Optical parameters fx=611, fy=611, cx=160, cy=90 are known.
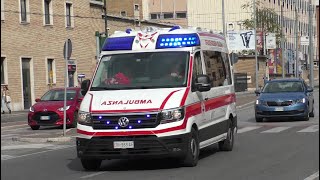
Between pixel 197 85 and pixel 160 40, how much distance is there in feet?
3.79

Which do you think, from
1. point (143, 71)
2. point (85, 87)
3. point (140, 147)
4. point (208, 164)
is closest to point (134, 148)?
point (140, 147)

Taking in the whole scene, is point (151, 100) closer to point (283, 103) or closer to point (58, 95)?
point (283, 103)

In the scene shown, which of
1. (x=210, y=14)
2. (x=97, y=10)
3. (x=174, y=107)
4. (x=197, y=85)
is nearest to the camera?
(x=174, y=107)

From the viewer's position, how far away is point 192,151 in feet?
35.1

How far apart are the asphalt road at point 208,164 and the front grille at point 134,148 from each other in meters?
0.38

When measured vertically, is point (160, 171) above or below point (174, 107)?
below

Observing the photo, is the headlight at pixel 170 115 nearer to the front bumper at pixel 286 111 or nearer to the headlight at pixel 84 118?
the headlight at pixel 84 118

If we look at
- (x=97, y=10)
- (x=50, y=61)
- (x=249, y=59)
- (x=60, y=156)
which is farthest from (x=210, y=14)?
(x=60, y=156)

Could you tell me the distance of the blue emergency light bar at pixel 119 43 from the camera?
37.6 ft

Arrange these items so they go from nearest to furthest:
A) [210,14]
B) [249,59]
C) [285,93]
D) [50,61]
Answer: [285,93], [50,61], [249,59], [210,14]

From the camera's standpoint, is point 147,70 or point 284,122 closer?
point 147,70

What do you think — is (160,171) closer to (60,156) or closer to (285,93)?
(60,156)

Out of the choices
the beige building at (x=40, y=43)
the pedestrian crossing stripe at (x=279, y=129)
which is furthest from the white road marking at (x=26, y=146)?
the beige building at (x=40, y=43)

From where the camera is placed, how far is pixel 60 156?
44.8ft
